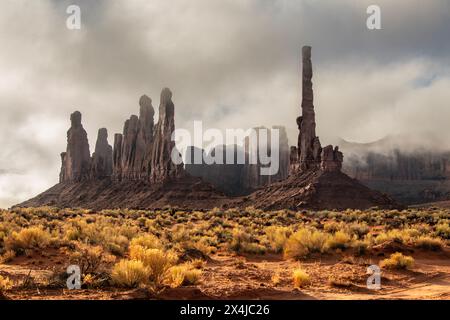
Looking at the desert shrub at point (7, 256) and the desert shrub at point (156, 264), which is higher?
the desert shrub at point (156, 264)

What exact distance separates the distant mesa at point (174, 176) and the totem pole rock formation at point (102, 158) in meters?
0.31

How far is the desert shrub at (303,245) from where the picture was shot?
1775 centimetres

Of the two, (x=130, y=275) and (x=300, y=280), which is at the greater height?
(x=130, y=275)

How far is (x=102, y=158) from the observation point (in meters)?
134

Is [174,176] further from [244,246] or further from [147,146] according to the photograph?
[244,246]

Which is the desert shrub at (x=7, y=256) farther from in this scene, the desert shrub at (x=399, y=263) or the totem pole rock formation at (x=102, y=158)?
the totem pole rock formation at (x=102, y=158)

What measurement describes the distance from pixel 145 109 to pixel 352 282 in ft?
392

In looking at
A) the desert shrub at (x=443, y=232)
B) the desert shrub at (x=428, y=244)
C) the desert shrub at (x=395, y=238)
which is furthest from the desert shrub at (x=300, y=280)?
the desert shrub at (x=443, y=232)

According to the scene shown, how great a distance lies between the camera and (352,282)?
12.7 m

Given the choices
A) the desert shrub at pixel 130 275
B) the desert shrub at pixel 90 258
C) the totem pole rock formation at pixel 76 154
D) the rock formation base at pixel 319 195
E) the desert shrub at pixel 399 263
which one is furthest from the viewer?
the totem pole rock formation at pixel 76 154

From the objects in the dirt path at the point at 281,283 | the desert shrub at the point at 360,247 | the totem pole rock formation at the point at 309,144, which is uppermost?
the totem pole rock formation at the point at 309,144

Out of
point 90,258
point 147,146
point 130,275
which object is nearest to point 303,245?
point 90,258

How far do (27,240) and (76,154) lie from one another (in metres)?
126
